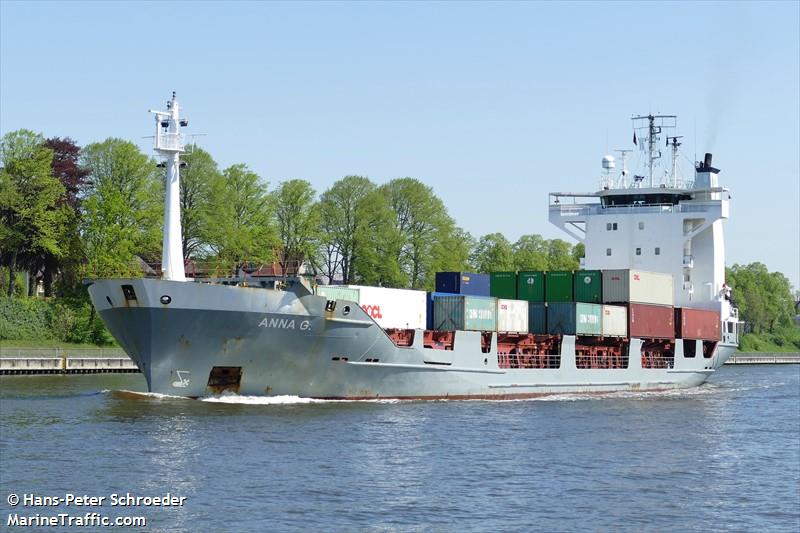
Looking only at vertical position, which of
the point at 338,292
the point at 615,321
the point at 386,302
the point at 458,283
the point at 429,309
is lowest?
the point at 615,321

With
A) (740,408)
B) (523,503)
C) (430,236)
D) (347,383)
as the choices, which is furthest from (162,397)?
(430,236)

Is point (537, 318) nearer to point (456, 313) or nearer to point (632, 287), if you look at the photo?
point (632, 287)

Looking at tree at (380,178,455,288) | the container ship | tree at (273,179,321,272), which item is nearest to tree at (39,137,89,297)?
tree at (273,179,321,272)

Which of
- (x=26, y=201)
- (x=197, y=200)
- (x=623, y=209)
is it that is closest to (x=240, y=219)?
(x=197, y=200)

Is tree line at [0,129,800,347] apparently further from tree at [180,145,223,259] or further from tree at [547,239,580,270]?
tree at [547,239,580,270]

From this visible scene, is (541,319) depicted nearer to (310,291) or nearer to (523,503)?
(310,291)

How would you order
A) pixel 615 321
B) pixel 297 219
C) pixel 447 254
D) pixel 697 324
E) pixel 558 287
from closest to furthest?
pixel 615 321
pixel 558 287
pixel 697 324
pixel 297 219
pixel 447 254

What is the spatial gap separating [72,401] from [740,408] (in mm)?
27957

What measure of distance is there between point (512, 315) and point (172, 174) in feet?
52.4

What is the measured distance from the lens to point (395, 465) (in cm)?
3006

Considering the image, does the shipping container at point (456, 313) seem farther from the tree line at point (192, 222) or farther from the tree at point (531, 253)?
the tree at point (531, 253)

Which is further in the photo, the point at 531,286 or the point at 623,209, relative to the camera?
the point at 623,209

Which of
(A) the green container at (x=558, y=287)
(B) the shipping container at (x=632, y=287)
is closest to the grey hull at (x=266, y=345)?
(A) the green container at (x=558, y=287)

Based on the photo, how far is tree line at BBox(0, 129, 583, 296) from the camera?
73312 millimetres
